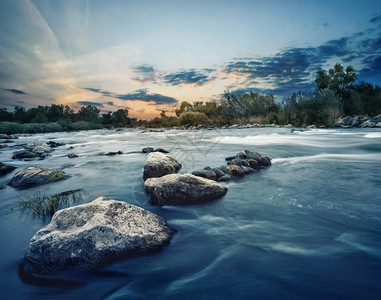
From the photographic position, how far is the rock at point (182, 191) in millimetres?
4156

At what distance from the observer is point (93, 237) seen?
8.00 ft

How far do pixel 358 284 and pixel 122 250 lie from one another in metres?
2.35

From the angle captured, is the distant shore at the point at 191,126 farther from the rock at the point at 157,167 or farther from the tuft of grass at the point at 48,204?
the tuft of grass at the point at 48,204

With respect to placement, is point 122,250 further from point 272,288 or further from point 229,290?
point 272,288

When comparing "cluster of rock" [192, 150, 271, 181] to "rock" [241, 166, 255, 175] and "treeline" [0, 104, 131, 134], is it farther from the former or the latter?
"treeline" [0, 104, 131, 134]

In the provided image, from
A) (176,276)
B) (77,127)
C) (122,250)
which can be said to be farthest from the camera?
(77,127)

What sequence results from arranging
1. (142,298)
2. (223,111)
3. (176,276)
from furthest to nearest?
(223,111), (176,276), (142,298)

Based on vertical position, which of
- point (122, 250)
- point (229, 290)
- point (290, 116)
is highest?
point (290, 116)

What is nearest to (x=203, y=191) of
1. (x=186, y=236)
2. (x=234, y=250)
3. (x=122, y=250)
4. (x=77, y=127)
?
(x=186, y=236)

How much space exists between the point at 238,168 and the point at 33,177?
17.5 ft

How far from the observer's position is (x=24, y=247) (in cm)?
282

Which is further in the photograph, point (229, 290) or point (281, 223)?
point (281, 223)

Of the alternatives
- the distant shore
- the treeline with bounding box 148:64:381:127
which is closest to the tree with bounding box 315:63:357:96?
the treeline with bounding box 148:64:381:127

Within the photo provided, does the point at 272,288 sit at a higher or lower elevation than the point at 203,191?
lower
